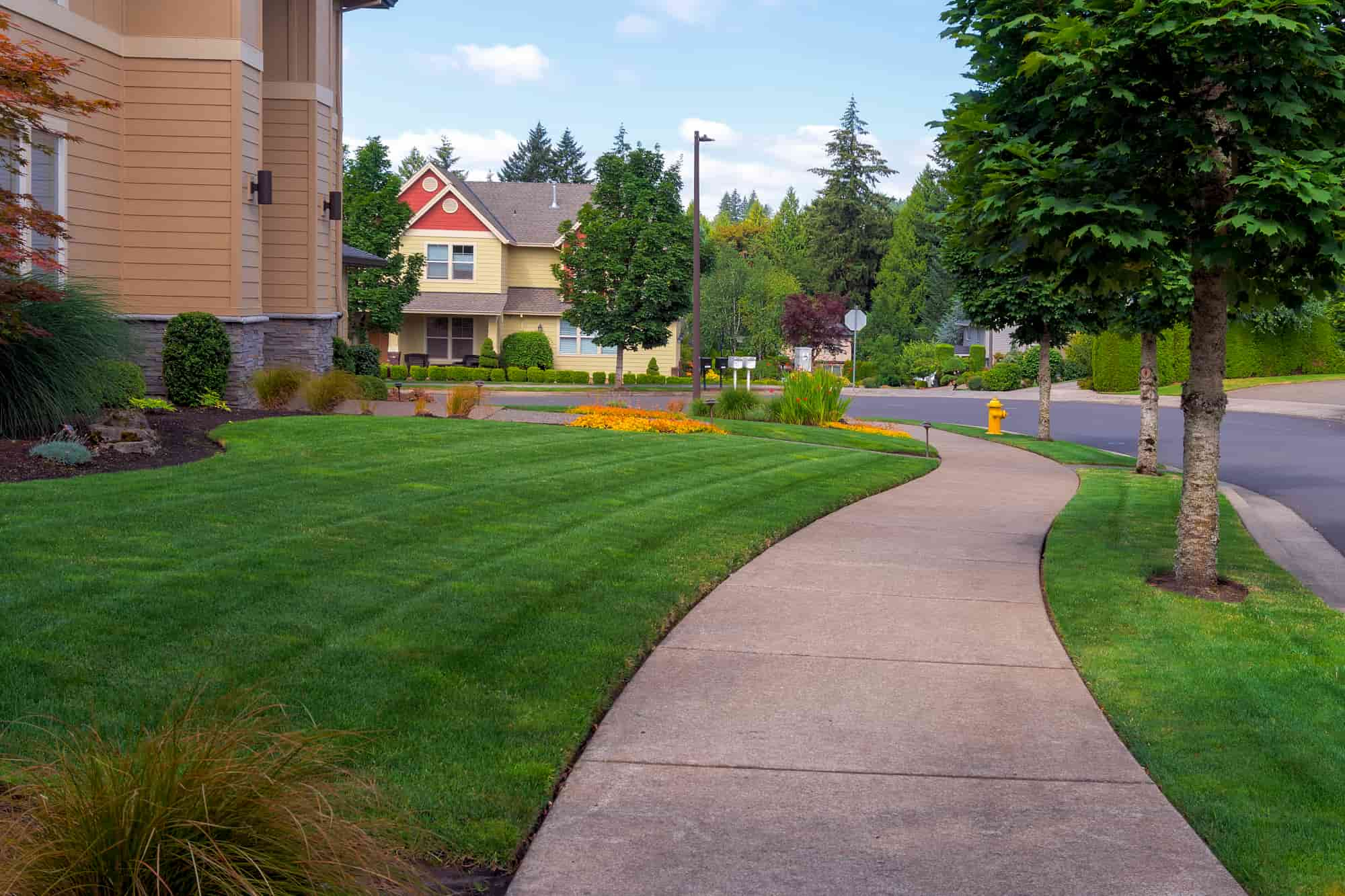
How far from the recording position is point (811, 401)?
24.4 metres

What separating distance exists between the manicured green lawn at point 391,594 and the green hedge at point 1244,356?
38417 millimetres

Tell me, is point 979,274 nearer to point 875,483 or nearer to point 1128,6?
point 875,483

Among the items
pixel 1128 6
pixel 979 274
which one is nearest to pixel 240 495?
pixel 1128 6

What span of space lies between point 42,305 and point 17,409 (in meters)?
1.25

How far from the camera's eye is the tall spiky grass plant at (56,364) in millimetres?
12062

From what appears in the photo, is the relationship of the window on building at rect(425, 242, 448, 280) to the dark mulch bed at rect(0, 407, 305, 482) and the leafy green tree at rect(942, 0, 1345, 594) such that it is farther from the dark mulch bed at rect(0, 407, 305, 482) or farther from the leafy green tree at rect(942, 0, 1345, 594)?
the leafy green tree at rect(942, 0, 1345, 594)

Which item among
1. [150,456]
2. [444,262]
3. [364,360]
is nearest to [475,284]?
[444,262]

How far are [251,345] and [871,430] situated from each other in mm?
11390

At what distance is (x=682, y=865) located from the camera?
162 inches

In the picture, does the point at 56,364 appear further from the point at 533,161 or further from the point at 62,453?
the point at 533,161

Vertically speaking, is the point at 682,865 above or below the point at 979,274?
below

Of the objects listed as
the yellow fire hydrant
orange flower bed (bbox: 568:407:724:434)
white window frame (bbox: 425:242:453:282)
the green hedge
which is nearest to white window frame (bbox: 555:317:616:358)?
white window frame (bbox: 425:242:453:282)

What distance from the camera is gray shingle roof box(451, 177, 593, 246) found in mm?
52344

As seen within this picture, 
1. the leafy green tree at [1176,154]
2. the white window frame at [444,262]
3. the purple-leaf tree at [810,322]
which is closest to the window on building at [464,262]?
the white window frame at [444,262]
